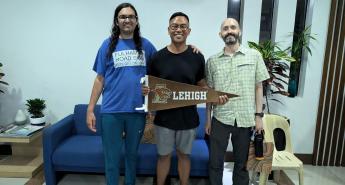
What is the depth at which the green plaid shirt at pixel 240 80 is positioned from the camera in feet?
5.94

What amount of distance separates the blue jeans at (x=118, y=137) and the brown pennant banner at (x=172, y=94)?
5.8 inches

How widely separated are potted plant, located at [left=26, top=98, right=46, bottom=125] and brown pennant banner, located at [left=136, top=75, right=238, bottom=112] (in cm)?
149

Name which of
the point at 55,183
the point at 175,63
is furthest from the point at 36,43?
the point at 175,63

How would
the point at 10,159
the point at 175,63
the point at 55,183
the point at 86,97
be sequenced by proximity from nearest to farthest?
the point at 175,63 < the point at 55,183 < the point at 10,159 < the point at 86,97

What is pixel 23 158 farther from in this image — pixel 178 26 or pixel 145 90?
pixel 178 26

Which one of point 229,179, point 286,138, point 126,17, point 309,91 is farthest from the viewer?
point 309,91

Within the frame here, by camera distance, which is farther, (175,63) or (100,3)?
(100,3)

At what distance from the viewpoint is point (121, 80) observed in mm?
1779

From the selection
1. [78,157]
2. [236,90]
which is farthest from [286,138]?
[78,157]

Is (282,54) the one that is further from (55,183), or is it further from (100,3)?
(55,183)

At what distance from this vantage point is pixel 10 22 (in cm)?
278

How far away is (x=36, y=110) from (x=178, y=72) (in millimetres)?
1765

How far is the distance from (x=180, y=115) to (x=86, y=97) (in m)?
1.51

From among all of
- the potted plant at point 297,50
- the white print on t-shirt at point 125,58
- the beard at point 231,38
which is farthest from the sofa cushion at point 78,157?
the potted plant at point 297,50
